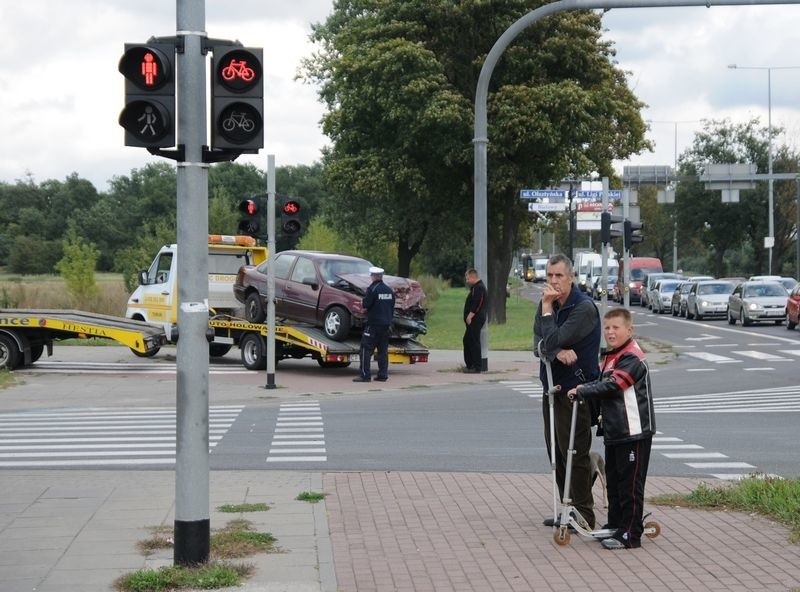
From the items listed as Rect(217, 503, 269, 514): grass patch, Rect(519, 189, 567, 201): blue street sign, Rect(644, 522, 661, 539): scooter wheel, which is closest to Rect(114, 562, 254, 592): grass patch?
Rect(217, 503, 269, 514): grass patch

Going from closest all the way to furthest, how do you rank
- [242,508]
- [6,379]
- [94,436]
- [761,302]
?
[242,508] < [94,436] < [6,379] < [761,302]

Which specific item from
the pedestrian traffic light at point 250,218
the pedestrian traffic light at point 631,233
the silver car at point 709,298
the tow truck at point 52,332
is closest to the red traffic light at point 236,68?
the pedestrian traffic light at point 250,218

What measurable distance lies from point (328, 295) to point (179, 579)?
15.8m

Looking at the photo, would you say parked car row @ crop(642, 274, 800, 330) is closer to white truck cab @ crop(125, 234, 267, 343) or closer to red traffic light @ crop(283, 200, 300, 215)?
white truck cab @ crop(125, 234, 267, 343)

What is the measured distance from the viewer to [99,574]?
7191 millimetres

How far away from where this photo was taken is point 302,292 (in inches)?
907

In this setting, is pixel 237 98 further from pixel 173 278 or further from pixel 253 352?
pixel 173 278

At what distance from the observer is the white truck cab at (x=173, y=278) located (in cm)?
2695

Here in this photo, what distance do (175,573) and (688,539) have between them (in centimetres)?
333

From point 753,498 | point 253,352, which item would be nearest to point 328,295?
point 253,352

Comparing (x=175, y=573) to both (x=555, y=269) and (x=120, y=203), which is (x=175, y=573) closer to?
(x=555, y=269)

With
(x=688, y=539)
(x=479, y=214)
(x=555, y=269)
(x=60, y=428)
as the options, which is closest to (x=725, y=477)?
(x=688, y=539)

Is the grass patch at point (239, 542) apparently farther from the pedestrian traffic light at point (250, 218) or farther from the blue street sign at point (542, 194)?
the blue street sign at point (542, 194)

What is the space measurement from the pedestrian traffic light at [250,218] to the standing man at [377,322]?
7.02ft
